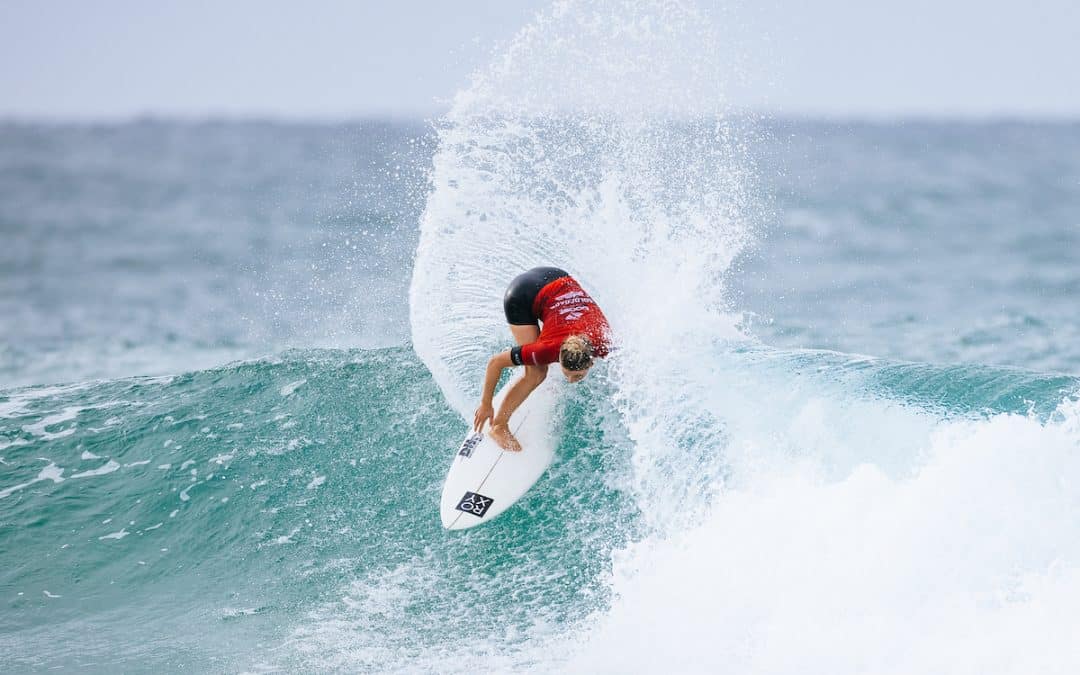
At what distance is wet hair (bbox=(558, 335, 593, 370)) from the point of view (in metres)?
6.24

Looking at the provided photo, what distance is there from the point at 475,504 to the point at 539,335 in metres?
Answer: 1.21

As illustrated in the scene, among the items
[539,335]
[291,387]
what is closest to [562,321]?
[539,335]

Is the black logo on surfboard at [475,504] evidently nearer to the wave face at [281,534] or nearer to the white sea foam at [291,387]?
the wave face at [281,534]

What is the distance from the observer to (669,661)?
540 cm

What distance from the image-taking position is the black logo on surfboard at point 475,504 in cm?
661

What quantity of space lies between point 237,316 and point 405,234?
6826 mm

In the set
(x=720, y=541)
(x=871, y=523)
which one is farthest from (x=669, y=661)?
(x=871, y=523)

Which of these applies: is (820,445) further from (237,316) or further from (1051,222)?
(1051,222)

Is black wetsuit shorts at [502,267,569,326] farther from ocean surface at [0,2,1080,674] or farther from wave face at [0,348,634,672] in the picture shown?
wave face at [0,348,634,672]

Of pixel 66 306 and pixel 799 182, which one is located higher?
pixel 799 182

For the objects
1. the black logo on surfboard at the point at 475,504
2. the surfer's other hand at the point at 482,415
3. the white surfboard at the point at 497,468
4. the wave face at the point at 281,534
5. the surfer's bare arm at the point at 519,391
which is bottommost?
the wave face at the point at 281,534

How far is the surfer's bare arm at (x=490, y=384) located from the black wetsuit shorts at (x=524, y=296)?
30cm

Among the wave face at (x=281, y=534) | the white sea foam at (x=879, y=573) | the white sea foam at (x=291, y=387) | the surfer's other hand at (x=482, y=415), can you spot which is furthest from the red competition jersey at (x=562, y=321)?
the white sea foam at (x=291, y=387)

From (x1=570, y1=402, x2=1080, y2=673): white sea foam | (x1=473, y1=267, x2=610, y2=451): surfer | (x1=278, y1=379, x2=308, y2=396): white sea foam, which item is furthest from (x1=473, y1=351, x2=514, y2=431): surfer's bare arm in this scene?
(x1=278, y1=379, x2=308, y2=396): white sea foam
